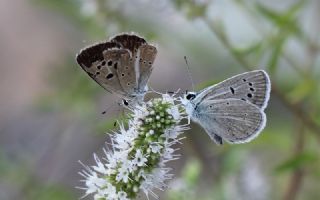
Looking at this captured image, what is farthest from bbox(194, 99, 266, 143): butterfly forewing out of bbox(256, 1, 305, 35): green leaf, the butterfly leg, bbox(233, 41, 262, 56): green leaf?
bbox(256, 1, 305, 35): green leaf

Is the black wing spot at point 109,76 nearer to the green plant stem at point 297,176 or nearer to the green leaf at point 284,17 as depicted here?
the green leaf at point 284,17

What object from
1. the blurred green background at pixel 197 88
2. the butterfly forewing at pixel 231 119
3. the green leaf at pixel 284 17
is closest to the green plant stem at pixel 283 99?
the blurred green background at pixel 197 88

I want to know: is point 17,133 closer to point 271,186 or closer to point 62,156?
point 62,156

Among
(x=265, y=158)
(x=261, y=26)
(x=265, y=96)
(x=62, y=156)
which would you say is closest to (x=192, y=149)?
(x=261, y=26)

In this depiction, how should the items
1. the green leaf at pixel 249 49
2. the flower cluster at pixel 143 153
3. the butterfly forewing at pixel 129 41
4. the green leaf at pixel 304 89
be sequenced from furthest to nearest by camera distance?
1. the green leaf at pixel 304 89
2. the green leaf at pixel 249 49
3. the butterfly forewing at pixel 129 41
4. the flower cluster at pixel 143 153

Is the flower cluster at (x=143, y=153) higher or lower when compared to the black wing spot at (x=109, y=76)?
lower

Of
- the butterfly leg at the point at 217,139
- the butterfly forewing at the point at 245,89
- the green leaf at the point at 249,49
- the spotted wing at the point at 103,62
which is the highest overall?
the green leaf at the point at 249,49
